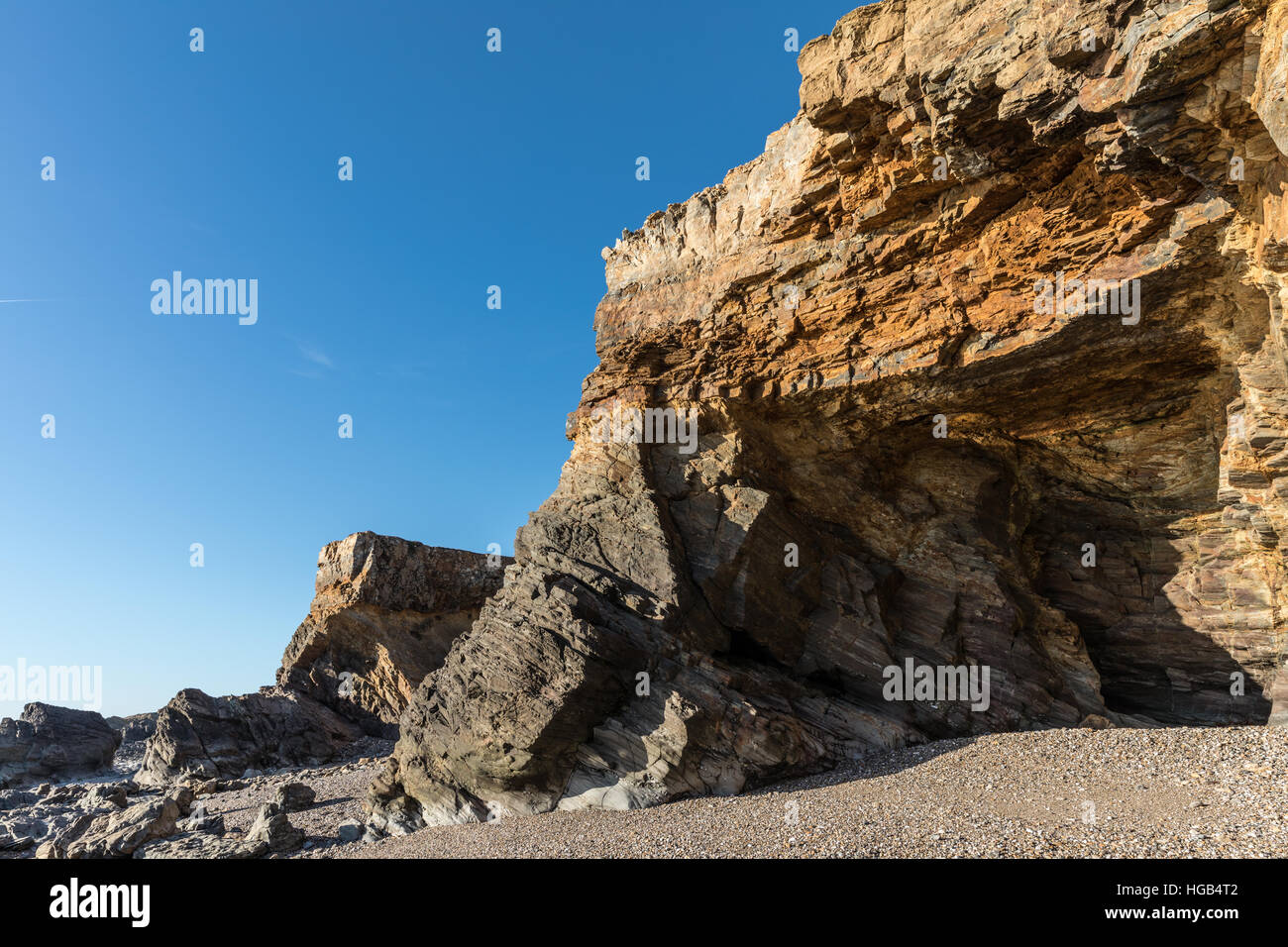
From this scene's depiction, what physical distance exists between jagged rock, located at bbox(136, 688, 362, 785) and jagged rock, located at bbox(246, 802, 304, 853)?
17.3 metres

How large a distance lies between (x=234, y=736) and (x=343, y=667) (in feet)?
24.5

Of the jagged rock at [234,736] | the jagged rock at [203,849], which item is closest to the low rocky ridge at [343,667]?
the jagged rock at [234,736]

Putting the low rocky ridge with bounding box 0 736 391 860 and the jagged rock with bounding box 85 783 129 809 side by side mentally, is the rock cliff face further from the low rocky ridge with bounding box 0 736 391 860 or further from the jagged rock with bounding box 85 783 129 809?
the jagged rock with bounding box 85 783 129 809

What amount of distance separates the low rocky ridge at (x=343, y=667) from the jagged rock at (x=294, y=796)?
11.9 m

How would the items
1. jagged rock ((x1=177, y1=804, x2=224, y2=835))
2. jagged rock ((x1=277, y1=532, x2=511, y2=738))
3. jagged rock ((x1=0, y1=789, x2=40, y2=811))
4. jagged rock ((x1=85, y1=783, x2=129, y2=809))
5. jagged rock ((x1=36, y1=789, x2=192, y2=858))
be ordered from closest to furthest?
jagged rock ((x1=36, y1=789, x2=192, y2=858)) < jagged rock ((x1=177, y1=804, x2=224, y2=835)) < jagged rock ((x1=85, y1=783, x2=129, y2=809)) < jagged rock ((x1=0, y1=789, x2=40, y2=811)) < jagged rock ((x1=277, y1=532, x2=511, y2=738))

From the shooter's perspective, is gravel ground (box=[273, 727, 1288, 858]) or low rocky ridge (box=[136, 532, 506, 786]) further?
low rocky ridge (box=[136, 532, 506, 786])

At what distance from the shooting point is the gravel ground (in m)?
11.5

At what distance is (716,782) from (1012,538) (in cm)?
1464

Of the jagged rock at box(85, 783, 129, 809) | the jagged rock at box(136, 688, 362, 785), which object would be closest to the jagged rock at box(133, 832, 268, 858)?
the jagged rock at box(85, 783, 129, 809)

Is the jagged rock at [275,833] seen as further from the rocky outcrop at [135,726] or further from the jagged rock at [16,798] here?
the rocky outcrop at [135,726]

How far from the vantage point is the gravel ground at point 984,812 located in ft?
37.8

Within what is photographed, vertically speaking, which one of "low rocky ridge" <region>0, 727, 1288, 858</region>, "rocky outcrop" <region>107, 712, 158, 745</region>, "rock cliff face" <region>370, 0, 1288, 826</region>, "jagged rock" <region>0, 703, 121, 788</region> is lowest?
"rocky outcrop" <region>107, 712, 158, 745</region>
